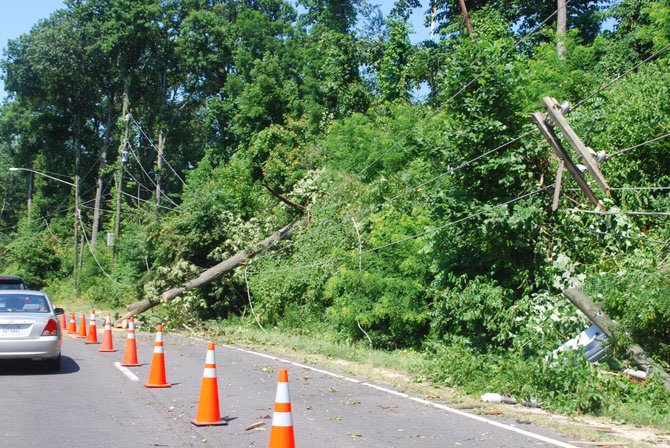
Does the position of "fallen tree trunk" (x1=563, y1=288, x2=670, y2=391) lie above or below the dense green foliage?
below

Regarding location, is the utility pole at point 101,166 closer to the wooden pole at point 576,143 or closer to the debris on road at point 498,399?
the wooden pole at point 576,143

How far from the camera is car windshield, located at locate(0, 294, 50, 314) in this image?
13945 millimetres

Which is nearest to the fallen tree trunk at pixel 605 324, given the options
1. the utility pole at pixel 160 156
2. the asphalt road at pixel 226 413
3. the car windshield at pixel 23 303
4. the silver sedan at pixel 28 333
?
the asphalt road at pixel 226 413

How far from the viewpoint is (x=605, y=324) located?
1165cm

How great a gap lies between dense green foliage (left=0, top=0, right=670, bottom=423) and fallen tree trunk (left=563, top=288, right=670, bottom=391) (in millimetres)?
215

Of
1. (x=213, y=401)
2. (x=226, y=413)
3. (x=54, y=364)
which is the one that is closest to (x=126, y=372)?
(x=54, y=364)

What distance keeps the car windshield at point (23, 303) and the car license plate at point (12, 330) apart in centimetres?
69

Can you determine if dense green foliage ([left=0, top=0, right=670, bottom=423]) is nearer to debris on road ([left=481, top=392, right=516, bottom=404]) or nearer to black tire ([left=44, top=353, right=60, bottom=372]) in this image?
debris on road ([left=481, top=392, right=516, bottom=404])

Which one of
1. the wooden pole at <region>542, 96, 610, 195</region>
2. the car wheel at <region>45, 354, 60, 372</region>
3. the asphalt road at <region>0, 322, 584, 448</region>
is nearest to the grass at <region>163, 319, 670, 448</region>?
the asphalt road at <region>0, 322, 584, 448</region>

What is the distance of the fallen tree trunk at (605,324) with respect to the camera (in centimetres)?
1101

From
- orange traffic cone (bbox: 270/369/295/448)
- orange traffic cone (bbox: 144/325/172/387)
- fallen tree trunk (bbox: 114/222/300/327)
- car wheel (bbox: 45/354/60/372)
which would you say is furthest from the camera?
fallen tree trunk (bbox: 114/222/300/327)

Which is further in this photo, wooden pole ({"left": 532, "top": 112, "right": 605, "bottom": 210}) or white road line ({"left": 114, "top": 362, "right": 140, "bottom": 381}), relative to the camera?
white road line ({"left": 114, "top": 362, "right": 140, "bottom": 381})

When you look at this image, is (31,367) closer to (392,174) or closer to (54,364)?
(54,364)

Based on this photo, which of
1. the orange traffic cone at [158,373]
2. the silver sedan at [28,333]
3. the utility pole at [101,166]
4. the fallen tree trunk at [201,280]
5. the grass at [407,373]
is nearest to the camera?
the grass at [407,373]
